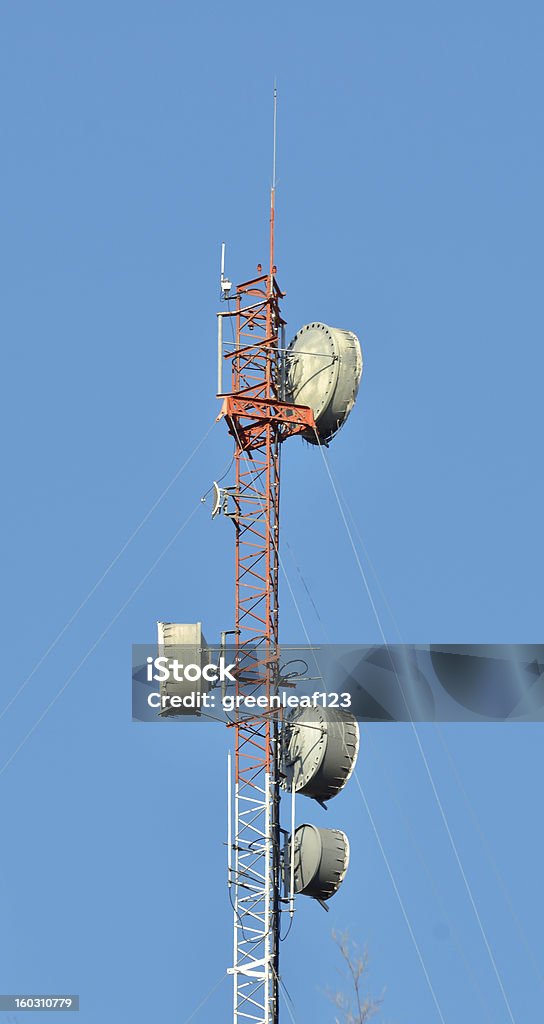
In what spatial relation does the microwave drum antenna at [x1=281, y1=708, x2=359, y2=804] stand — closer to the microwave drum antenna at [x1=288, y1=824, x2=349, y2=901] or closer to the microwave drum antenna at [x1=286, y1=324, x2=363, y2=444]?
the microwave drum antenna at [x1=288, y1=824, x2=349, y2=901]

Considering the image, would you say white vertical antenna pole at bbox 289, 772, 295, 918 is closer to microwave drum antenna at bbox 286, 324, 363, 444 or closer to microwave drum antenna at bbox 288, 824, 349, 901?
microwave drum antenna at bbox 288, 824, 349, 901

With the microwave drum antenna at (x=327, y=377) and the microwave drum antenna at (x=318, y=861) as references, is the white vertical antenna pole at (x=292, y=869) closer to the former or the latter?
the microwave drum antenna at (x=318, y=861)

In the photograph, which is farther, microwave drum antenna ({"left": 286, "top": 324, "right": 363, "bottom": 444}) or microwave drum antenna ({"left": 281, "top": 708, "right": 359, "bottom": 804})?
microwave drum antenna ({"left": 286, "top": 324, "right": 363, "bottom": 444})

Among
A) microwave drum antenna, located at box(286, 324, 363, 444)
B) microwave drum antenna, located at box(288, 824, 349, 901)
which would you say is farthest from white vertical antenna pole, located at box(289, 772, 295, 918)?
microwave drum antenna, located at box(286, 324, 363, 444)

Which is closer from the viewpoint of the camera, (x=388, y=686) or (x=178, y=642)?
(x=178, y=642)

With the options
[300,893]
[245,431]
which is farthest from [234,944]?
[245,431]

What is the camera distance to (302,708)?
278 ft

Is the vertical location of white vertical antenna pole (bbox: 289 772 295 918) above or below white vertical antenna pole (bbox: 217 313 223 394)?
below

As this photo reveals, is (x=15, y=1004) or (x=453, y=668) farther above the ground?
(x=453, y=668)

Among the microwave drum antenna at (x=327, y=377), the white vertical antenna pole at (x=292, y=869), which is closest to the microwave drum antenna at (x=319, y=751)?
the white vertical antenna pole at (x=292, y=869)

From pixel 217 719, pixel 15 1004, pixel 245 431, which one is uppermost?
pixel 245 431

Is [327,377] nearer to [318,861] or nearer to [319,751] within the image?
[319,751]

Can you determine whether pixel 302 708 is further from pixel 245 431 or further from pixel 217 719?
pixel 245 431

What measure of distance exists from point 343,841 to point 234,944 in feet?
14.4
